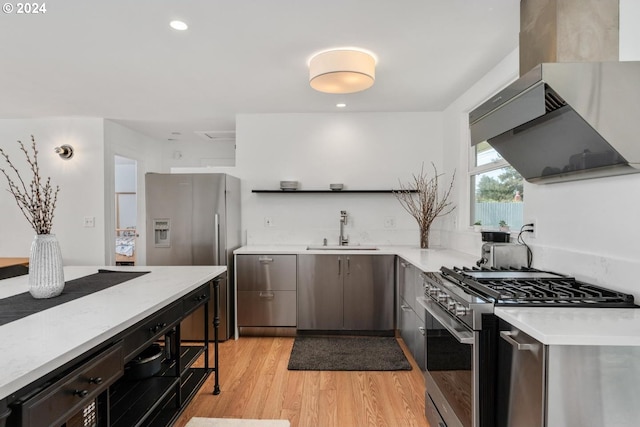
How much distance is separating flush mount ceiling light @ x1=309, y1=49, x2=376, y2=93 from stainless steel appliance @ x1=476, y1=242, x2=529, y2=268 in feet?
4.75

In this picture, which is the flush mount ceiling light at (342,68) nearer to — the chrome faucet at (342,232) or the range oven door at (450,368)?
the range oven door at (450,368)

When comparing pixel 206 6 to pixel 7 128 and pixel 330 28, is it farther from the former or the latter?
pixel 7 128

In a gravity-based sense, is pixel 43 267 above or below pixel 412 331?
above

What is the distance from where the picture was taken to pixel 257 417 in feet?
7.19

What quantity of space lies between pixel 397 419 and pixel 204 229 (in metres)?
2.40

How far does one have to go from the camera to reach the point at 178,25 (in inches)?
82.7

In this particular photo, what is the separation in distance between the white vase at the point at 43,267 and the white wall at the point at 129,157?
3.09 metres

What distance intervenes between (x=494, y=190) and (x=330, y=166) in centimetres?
181

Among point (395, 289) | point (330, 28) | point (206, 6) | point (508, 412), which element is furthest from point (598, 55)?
point (395, 289)

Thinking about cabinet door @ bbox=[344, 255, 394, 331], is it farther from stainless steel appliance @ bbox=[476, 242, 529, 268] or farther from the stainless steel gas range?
the stainless steel gas range

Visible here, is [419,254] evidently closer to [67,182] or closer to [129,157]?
[129,157]

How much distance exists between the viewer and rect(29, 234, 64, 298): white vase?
5.04 ft

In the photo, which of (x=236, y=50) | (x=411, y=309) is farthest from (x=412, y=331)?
(x=236, y=50)

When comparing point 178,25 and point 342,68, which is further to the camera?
point 342,68
